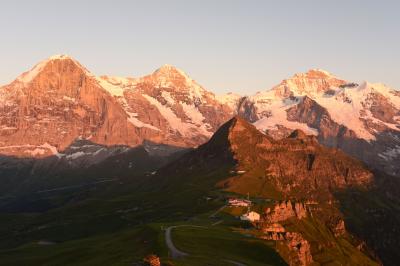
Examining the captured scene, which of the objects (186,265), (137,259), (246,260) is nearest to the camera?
(186,265)

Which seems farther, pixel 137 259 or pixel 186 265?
pixel 137 259

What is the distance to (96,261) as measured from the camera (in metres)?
198

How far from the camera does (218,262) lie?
573 ft

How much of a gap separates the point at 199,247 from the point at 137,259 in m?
35.4

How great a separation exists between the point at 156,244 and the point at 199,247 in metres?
13.2

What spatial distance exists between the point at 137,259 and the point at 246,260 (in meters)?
41.1

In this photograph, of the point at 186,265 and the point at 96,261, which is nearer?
the point at 186,265

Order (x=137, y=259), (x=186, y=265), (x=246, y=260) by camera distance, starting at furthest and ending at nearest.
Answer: (x=246, y=260) < (x=137, y=259) < (x=186, y=265)

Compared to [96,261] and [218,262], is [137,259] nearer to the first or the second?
[218,262]

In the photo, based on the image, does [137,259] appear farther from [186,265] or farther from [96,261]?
[96,261]

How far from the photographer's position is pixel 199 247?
199000 mm

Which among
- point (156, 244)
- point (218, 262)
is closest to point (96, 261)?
point (156, 244)

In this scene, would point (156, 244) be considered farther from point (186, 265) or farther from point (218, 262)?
point (186, 265)

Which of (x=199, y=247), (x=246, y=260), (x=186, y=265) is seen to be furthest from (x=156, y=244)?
(x=186, y=265)
